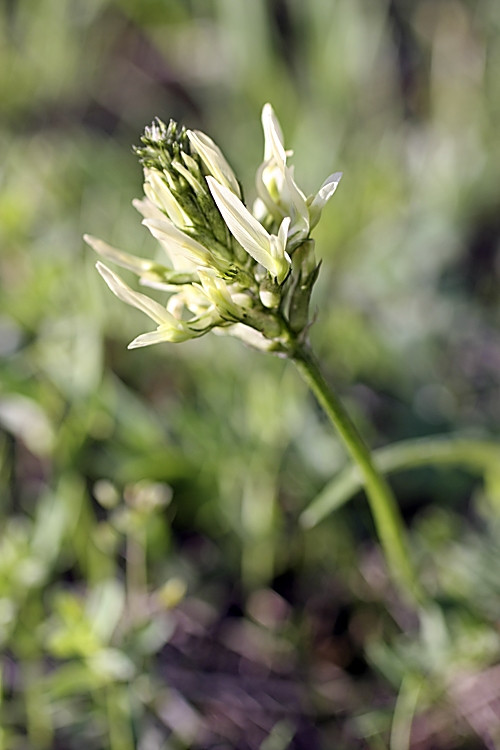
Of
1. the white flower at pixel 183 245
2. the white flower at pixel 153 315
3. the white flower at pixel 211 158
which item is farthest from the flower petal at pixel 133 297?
the white flower at pixel 211 158

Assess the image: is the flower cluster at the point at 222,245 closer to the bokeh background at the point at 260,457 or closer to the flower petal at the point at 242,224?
the flower petal at the point at 242,224

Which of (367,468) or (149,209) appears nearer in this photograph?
(149,209)

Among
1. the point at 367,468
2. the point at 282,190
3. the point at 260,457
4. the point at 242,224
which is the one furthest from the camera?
the point at 260,457

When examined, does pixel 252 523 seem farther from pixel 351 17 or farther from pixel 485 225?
pixel 351 17

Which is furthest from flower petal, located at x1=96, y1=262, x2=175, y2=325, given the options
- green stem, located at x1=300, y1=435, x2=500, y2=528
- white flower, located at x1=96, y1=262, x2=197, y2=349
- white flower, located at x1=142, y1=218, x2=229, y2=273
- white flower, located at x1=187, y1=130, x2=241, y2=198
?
green stem, located at x1=300, y1=435, x2=500, y2=528

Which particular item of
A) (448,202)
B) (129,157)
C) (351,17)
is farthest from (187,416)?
(351,17)

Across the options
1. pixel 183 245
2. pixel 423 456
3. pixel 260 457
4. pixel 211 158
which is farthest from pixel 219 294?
pixel 260 457

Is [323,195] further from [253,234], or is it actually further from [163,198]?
[163,198]
